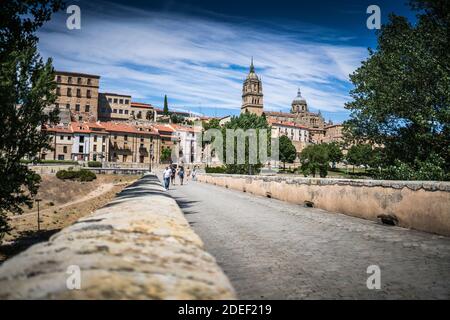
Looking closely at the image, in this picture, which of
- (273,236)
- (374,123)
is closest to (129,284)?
(273,236)

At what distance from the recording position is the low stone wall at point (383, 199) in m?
6.40

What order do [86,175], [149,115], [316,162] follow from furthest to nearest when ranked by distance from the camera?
1. [149,115]
2. [316,162]
3. [86,175]

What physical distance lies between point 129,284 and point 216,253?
3.70 meters

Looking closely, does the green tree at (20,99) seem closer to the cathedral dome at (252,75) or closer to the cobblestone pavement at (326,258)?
the cobblestone pavement at (326,258)

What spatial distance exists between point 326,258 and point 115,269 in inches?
149

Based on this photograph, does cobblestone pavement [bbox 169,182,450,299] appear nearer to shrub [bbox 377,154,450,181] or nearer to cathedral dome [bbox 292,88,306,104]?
shrub [bbox 377,154,450,181]

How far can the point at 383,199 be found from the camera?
8039 mm

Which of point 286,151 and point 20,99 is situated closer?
point 20,99

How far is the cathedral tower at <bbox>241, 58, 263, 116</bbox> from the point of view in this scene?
5297 inches

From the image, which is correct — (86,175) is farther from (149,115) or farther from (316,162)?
(149,115)

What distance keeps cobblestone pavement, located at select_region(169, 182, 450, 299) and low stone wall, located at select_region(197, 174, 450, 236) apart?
380mm

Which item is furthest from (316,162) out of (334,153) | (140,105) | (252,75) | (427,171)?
(140,105)
